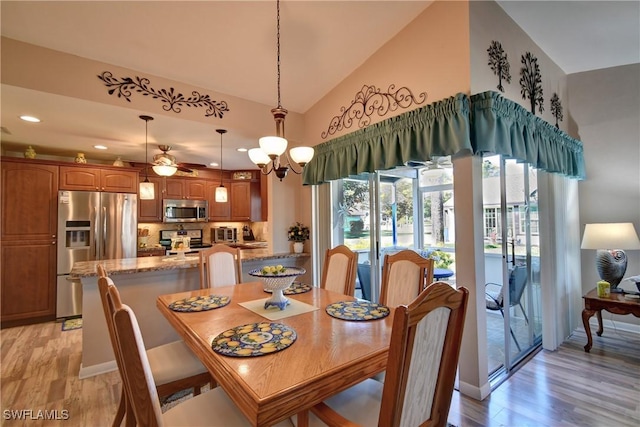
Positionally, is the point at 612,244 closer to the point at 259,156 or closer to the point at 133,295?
the point at 259,156

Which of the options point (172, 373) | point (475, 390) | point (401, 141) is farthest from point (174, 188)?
point (475, 390)

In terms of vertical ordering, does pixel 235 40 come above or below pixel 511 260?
above

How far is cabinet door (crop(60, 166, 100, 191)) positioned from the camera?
161 inches

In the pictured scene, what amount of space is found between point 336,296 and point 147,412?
140 centimetres

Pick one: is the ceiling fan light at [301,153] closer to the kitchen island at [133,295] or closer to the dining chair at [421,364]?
the dining chair at [421,364]

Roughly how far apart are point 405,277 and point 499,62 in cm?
195

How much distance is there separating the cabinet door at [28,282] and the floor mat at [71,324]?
0.69 ft

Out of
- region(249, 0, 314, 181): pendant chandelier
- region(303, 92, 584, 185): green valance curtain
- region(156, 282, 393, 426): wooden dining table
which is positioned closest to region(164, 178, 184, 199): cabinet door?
region(303, 92, 584, 185): green valance curtain

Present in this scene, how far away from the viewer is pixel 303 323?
161 cm

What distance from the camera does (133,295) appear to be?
277cm

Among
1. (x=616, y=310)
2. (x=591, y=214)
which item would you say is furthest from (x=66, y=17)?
(x=591, y=214)

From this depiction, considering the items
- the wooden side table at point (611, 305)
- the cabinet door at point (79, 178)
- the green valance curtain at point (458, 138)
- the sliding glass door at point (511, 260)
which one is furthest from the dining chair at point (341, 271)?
the cabinet door at point (79, 178)

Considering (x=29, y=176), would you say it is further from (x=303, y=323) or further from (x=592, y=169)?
(x=592, y=169)

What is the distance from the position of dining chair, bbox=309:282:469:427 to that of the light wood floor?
43.1 inches
